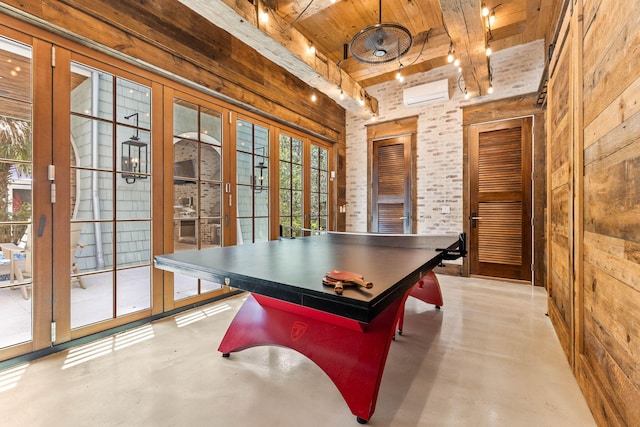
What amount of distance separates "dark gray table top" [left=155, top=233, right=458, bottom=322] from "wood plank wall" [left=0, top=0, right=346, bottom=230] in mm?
2173

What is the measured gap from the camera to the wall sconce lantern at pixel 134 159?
282 cm

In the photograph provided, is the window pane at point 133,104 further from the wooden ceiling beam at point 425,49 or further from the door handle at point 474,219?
Result: the door handle at point 474,219

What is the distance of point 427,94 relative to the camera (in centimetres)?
499

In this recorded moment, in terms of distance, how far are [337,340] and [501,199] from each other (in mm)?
4106

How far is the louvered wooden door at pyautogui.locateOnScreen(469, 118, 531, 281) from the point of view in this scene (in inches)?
176

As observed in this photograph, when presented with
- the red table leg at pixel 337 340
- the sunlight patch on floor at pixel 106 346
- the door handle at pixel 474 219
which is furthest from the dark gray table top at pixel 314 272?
the door handle at pixel 474 219

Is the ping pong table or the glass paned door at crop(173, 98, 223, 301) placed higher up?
the glass paned door at crop(173, 98, 223, 301)

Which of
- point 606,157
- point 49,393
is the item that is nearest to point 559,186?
point 606,157

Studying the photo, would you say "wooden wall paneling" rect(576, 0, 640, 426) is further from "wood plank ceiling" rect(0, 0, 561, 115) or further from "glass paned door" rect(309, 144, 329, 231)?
"glass paned door" rect(309, 144, 329, 231)

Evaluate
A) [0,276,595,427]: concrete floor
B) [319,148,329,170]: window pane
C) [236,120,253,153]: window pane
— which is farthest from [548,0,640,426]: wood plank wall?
[319,148,329,170]: window pane

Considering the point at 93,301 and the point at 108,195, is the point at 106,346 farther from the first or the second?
the point at 108,195

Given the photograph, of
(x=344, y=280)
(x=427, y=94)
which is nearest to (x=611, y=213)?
(x=344, y=280)

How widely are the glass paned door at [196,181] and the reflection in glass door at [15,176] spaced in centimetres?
115

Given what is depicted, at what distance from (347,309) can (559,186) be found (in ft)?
8.44
